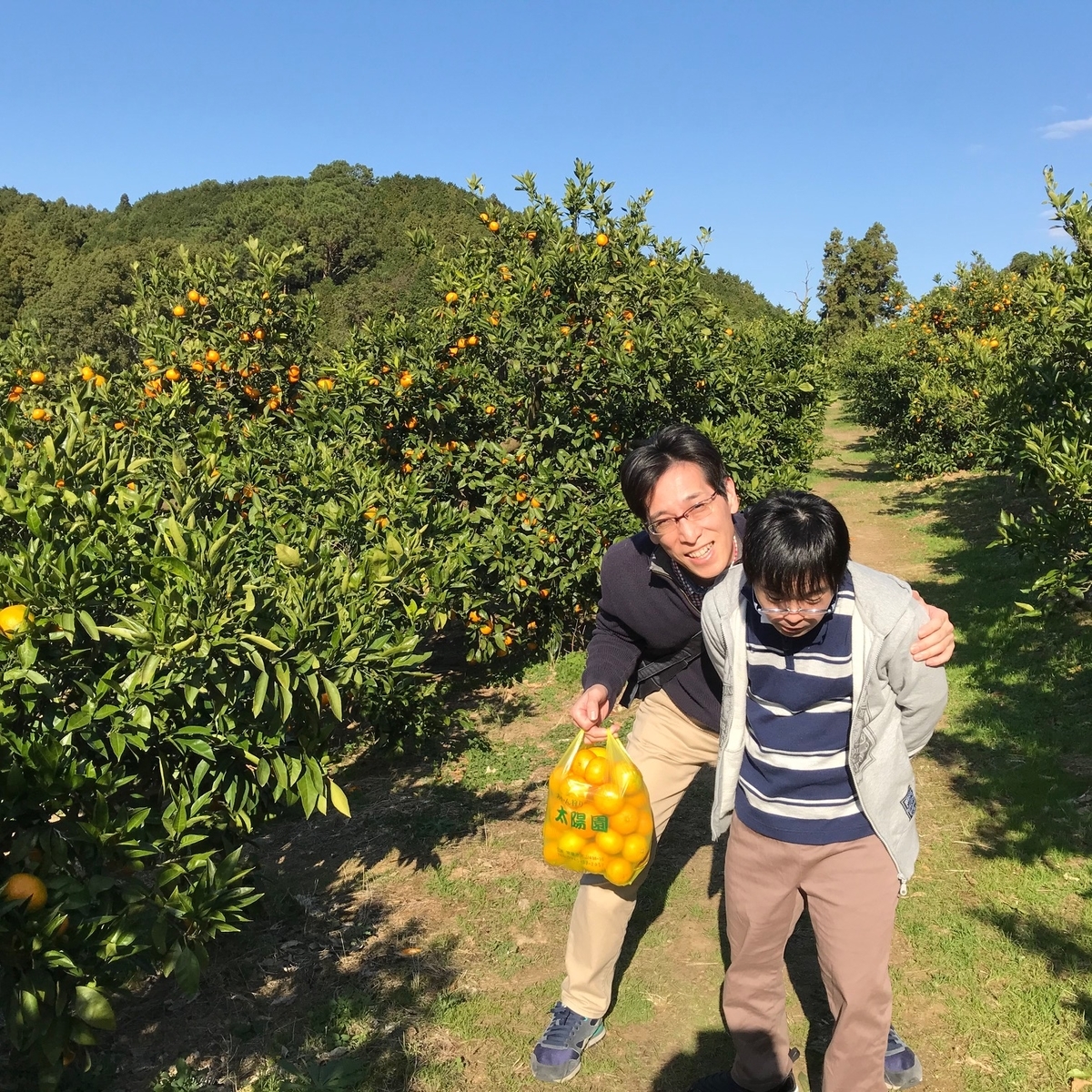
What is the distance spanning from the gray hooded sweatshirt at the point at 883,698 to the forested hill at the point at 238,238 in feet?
105

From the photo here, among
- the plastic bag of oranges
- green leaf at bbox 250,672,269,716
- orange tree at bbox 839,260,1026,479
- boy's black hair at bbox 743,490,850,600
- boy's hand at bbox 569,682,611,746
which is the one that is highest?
orange tree at bbox 839,260,1026,479

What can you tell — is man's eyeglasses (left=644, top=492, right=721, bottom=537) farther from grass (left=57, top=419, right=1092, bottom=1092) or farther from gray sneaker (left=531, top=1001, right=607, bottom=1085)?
grass (left=57, top=419, right=1092, bottom=1092)

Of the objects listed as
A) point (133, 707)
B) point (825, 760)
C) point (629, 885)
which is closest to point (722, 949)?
point (629, 885)

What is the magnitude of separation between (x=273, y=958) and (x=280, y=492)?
2.30m

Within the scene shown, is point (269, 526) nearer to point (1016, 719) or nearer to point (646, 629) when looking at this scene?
point (646, 629)

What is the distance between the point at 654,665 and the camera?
110 inches

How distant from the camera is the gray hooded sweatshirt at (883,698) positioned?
6.55 ft

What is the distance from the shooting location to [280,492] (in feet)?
15.1

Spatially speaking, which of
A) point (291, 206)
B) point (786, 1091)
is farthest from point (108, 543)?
point (291, 206)

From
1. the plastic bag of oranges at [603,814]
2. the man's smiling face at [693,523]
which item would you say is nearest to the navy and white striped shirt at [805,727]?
the man's smiling face at [693,523]

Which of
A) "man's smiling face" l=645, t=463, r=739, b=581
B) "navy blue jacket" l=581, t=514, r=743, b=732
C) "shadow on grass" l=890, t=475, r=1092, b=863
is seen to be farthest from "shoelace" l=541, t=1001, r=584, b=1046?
"shadow on grass" l=890, t=475, r=1092, b=863

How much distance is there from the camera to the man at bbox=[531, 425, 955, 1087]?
2439mm

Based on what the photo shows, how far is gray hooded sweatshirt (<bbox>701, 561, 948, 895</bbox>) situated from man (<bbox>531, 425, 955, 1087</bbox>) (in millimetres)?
289

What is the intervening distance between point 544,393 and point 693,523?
353 centimetres
